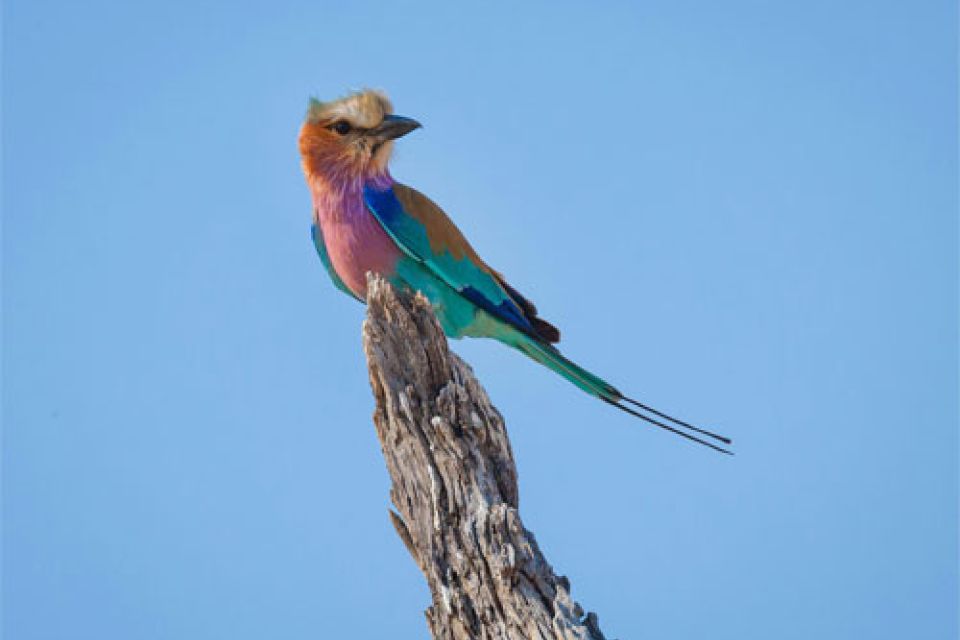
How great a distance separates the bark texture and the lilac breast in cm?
88

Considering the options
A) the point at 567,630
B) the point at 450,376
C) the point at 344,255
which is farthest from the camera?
the point at 344,255

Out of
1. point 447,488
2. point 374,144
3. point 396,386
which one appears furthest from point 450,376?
point 374,144

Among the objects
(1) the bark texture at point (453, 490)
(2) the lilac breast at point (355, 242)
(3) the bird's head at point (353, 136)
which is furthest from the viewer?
(3) the bird's head at point (353, 136)

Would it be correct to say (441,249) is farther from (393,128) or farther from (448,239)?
(393,128)

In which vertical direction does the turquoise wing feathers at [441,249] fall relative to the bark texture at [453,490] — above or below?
above

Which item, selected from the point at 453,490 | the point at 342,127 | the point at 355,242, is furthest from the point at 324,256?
the point at 453,490

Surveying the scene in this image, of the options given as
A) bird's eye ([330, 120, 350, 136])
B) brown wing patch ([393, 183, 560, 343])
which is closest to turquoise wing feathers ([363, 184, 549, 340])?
brown wing patch ([393, 183, 560, 343])

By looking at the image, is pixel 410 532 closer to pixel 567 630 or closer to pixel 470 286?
pixel 567 630

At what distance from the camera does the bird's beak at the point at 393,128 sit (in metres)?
6.49

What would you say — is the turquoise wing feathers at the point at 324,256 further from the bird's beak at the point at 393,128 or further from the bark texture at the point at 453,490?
the bark texture at the point at 453,490

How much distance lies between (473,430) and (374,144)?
7.19ft

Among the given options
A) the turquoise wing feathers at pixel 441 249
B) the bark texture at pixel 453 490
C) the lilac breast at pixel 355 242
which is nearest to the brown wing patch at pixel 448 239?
the turquoise wing feathers at pixel 441 249

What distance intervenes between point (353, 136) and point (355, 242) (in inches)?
25.1

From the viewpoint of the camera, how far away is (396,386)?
506cm
